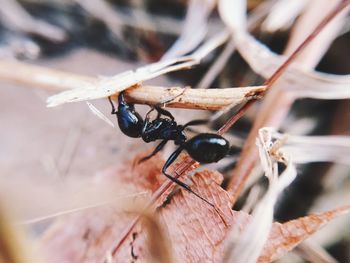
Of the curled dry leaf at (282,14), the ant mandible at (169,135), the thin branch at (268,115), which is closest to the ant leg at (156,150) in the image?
the ant mandible at (169,135)

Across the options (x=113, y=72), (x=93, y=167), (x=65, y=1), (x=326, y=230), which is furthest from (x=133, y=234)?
(x=65, y=1)

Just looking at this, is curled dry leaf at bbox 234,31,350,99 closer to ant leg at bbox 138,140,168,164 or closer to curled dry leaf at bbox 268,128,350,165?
curled dry leaf at bbox 268,128,350,165

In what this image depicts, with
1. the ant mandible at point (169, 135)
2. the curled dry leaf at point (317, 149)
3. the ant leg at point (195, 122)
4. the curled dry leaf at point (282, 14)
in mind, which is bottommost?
the ant mandible at point (169, 135)

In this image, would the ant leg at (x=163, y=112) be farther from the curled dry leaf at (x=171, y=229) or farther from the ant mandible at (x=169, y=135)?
the curled dry leaf at (x=171, y=229)

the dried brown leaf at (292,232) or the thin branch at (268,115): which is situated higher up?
the thin branch at (268,115)

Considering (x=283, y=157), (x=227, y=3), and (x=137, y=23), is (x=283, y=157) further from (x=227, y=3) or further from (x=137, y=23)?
(x=137, y=23)

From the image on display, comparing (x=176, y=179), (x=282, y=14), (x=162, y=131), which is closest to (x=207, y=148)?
(x=176, y=179)

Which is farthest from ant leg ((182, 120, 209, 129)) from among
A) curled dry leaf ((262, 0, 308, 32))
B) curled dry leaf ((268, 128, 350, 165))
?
curled dry leaf ((262, 0, 308, 32))
